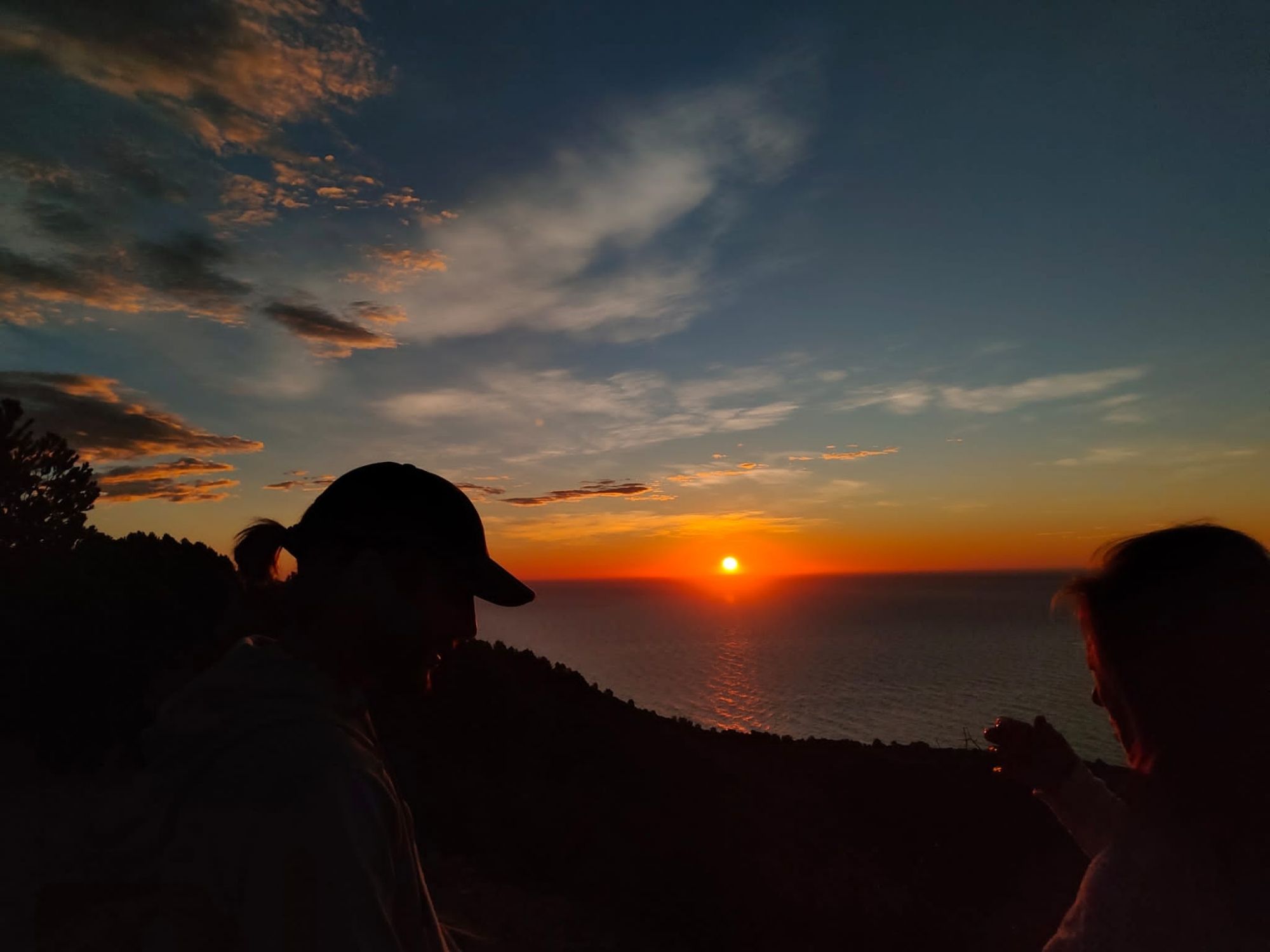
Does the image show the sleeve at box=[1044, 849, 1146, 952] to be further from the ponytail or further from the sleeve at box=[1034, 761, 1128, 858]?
the ponytail

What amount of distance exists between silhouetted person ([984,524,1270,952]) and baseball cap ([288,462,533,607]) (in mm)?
1994

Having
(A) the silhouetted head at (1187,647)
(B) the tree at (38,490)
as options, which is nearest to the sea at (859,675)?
(A) the silhouetted head at (1187,647)

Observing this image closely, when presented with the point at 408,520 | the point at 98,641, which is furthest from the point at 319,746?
the point at 98,641

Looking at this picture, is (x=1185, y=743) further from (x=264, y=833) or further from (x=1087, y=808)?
(x=264, y=833)

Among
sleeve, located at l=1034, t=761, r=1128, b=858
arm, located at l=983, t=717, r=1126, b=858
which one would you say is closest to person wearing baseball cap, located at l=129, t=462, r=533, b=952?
arm, located at l=983, t=717, r=1126, b=858

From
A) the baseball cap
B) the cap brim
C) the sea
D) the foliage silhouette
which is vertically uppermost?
the baseball cap

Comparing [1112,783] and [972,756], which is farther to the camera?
[972,756]

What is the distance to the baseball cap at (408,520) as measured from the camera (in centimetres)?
184

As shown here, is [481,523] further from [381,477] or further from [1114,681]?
[1114,681]

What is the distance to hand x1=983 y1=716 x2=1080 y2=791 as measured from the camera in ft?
9.64

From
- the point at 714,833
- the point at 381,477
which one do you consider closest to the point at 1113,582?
the point at 381,477

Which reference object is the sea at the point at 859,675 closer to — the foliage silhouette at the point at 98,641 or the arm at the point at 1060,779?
the arm at the point at 1060,779

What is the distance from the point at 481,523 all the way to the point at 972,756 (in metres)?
21.5

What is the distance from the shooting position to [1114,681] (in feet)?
7.89
